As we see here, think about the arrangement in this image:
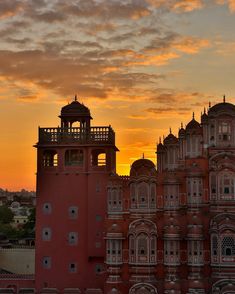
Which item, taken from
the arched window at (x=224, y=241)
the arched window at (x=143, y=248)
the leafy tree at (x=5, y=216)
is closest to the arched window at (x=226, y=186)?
the arched window at (x=224, y=241)

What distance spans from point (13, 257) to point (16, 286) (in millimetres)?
13951

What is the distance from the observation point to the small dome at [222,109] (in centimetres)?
3919

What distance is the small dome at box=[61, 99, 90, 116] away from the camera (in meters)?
44.3

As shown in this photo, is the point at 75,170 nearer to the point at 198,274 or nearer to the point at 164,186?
the point at 164,186

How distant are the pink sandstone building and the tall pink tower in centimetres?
7

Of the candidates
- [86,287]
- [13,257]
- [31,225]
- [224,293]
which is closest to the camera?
[224,293]

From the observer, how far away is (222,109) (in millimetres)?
39281

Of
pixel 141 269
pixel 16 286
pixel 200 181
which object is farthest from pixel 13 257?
pixel 200 181

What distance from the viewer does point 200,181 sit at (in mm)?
39281

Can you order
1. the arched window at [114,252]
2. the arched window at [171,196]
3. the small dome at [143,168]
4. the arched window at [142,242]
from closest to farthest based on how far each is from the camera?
1. the arched window at [142,242]
2. the arched window at [114,252]
3. the arched window at [171,196]
4. the small dome at [143,168]

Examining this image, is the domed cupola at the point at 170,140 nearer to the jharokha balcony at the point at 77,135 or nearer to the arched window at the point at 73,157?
the jharokha balcony at the point at 77,135

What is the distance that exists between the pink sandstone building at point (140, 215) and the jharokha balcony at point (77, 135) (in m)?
0.07

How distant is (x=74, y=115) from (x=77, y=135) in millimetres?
1857

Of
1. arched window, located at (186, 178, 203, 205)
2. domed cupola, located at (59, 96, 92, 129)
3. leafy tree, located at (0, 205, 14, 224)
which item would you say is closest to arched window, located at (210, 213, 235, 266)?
arched window, located at (186, 178, 203, 205)
